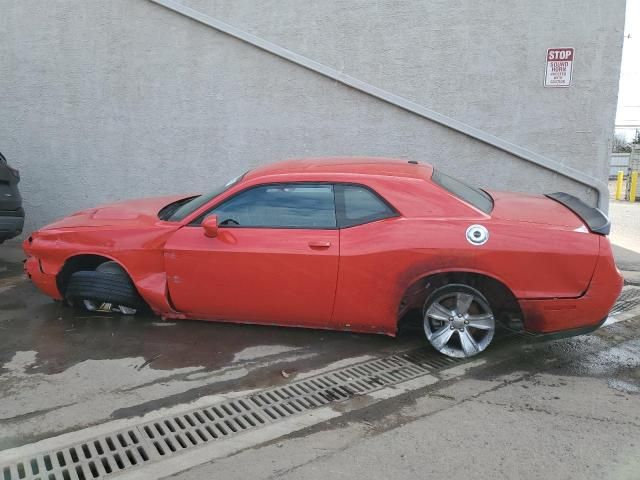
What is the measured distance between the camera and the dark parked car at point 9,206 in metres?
5.73

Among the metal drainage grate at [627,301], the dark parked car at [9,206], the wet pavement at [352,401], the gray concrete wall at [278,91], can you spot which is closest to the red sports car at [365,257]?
the wet pavement at [352,401]

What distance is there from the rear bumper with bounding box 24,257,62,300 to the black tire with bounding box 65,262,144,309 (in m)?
0.25

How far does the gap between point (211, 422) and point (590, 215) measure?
10.7 ft

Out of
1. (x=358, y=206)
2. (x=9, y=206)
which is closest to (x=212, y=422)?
(x=358, y=206)

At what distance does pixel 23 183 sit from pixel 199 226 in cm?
495

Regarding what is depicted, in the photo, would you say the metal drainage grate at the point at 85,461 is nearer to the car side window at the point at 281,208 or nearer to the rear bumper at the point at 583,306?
the car side window at the point at 281,208

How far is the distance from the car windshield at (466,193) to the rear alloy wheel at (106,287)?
9.26 feet

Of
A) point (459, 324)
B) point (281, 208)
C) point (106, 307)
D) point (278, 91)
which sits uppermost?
point (278, 91)

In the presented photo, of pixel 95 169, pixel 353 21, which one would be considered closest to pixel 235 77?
pixel 353 21

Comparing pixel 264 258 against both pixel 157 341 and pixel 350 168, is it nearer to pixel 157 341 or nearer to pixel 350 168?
pixel 350 168

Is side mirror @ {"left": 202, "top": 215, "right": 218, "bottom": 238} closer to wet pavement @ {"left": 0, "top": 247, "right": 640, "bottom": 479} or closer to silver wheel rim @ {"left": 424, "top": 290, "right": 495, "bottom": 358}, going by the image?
wet pavement @ {"left": 0, "top": 247, "right": 640, "bottom": 479}

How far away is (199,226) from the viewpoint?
13.7 ft

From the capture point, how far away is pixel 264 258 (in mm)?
3965

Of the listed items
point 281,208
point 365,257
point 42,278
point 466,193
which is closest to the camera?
point 365,257
